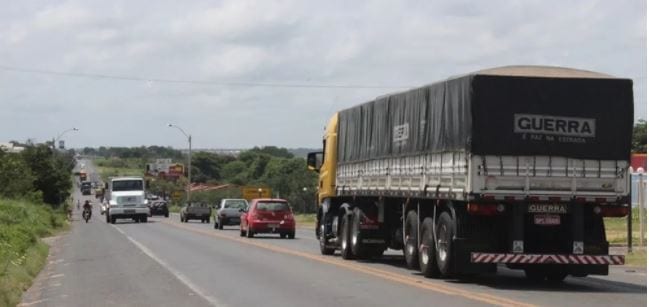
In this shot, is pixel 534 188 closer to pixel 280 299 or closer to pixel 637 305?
pixel 637 305

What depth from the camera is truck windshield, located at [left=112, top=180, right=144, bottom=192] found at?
215 ft

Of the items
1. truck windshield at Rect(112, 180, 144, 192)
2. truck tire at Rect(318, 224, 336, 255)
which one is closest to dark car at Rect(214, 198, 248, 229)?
truck windshield at Rect(112, 180, 144, 192)

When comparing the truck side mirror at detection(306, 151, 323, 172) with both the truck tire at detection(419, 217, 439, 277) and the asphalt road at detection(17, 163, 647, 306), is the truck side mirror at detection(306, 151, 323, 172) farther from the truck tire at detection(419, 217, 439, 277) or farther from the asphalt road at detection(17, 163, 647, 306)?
the truck tire at detection(419, 217, 439, 277)

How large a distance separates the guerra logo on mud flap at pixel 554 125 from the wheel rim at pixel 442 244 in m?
2.11

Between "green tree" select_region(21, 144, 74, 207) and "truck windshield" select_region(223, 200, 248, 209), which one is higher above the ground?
"green tree" select_region(21, 144, 74, 207)

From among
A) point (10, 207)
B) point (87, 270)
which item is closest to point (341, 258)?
point (87, 270)

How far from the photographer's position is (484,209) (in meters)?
17.4

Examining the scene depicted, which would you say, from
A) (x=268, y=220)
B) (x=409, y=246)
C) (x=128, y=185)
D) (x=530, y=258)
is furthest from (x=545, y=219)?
(x=128, y=185)

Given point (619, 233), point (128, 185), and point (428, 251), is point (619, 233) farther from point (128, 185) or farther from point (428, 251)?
point (128, 185)

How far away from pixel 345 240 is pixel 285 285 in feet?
23.3

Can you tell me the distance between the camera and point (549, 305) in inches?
579

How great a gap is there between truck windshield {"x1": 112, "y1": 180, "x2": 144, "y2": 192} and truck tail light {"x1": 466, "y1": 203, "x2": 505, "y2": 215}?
163ft

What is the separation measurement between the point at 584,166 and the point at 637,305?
11.4 ft

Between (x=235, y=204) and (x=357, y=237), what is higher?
(x=235, y=204)
